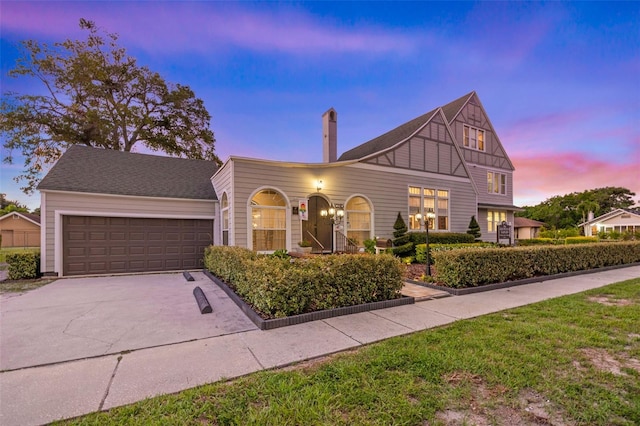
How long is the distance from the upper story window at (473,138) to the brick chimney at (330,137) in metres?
8.50

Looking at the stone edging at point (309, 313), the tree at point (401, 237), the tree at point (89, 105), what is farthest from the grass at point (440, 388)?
the tree at point (89, 105)

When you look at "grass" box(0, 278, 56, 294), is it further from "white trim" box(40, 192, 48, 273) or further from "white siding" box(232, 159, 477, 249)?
"white siding" box(232, 159, 477, 249)

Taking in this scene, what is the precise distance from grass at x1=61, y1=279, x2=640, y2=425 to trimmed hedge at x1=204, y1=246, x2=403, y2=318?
1551 millimetres

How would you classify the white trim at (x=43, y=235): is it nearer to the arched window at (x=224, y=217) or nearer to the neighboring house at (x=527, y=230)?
the arched window at (x=224, y=217)

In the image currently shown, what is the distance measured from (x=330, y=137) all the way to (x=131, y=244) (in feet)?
30.8

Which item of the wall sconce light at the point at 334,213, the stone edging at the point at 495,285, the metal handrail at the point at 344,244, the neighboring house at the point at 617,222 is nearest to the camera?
the stone edging at the point at 495,285

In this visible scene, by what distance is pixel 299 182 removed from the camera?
9742 millimetres

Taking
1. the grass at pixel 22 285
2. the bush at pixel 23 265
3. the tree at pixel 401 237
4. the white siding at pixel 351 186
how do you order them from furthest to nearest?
the tree at pixel 401 237 < the white siding at pixel 351 186 < the bush at pixel 23 265 < the grass at pixel 22 285

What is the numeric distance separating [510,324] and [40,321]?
7.49 meters

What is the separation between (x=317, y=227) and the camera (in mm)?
10484

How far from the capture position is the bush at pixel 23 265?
8473 mm

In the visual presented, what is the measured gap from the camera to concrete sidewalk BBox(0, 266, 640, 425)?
241 cm

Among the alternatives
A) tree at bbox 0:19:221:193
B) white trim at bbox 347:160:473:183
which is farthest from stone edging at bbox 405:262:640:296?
tree at bbox 0:19:221:193

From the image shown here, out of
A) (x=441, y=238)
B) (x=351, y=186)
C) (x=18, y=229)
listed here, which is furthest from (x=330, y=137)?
(x=18, y=229)
